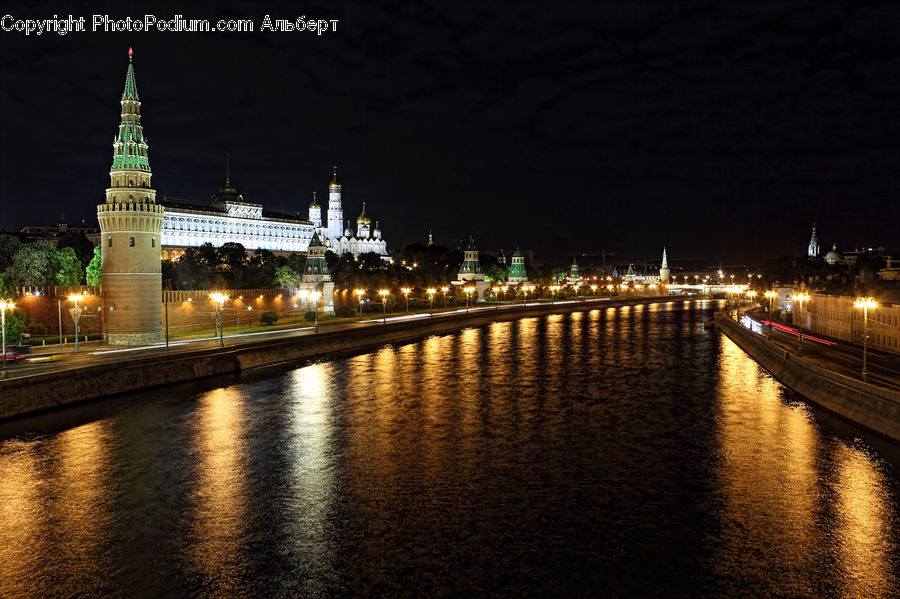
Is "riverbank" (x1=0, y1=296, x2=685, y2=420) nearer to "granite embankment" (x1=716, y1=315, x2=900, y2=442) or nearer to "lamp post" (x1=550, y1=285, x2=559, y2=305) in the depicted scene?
"granite embankment" (x1=716, y1=315, x2=900, y2=442)

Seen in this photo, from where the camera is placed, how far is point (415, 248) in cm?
16062

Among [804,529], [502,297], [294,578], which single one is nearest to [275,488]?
[294,578]

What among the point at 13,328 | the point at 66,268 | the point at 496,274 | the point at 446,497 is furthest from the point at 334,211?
the point at 446,497

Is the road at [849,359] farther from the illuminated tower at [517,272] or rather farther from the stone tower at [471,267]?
the illuminated tower at [517,272]

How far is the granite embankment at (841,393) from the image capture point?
2442 cm

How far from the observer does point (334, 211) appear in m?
196

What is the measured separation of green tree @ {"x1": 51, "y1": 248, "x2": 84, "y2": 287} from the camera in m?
66.2

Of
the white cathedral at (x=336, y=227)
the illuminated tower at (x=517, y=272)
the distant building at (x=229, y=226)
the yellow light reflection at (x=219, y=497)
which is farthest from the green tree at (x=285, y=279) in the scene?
the white cathedral at (x=336, y=227)

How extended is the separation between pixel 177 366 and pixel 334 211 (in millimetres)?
163021

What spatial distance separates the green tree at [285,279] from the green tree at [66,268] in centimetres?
2969

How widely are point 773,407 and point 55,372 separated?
34.8m

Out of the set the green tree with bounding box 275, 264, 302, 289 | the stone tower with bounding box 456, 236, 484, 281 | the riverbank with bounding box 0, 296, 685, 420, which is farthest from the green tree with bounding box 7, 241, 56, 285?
the stone tower with bounding box 456, 236, 484, 281

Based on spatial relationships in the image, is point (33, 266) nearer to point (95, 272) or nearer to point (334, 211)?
point (95, 272)

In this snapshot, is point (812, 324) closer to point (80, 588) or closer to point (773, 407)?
point (773, 407)
